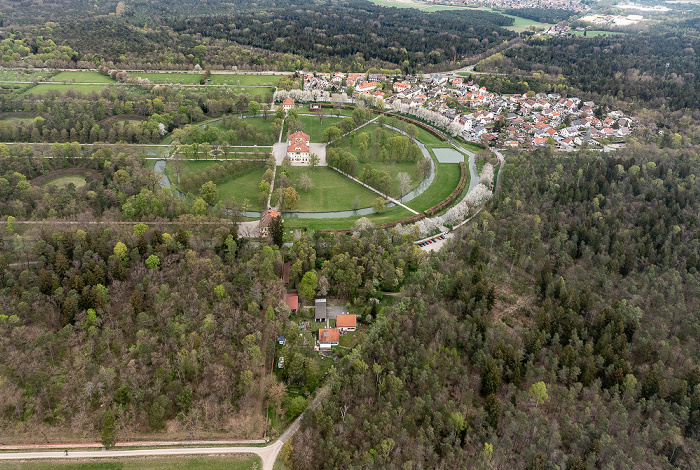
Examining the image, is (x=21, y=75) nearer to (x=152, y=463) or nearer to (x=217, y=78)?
(x=217, y=78)

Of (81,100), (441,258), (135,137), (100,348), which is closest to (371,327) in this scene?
(441,258)

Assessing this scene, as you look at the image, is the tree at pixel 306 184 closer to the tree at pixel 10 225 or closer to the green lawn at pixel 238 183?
the green lawn at pixel 238 183

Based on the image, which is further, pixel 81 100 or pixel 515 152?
pixel 81 100

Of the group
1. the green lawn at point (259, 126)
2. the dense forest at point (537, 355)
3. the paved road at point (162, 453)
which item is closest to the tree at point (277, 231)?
the dense forest at point (537, 355)

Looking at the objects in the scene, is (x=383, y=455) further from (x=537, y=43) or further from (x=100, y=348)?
(x=537, y=43)

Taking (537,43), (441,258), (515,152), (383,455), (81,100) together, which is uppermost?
(537,43)

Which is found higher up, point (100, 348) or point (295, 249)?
point (295, 249)

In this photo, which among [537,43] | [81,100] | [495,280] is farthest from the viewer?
[537,43]
